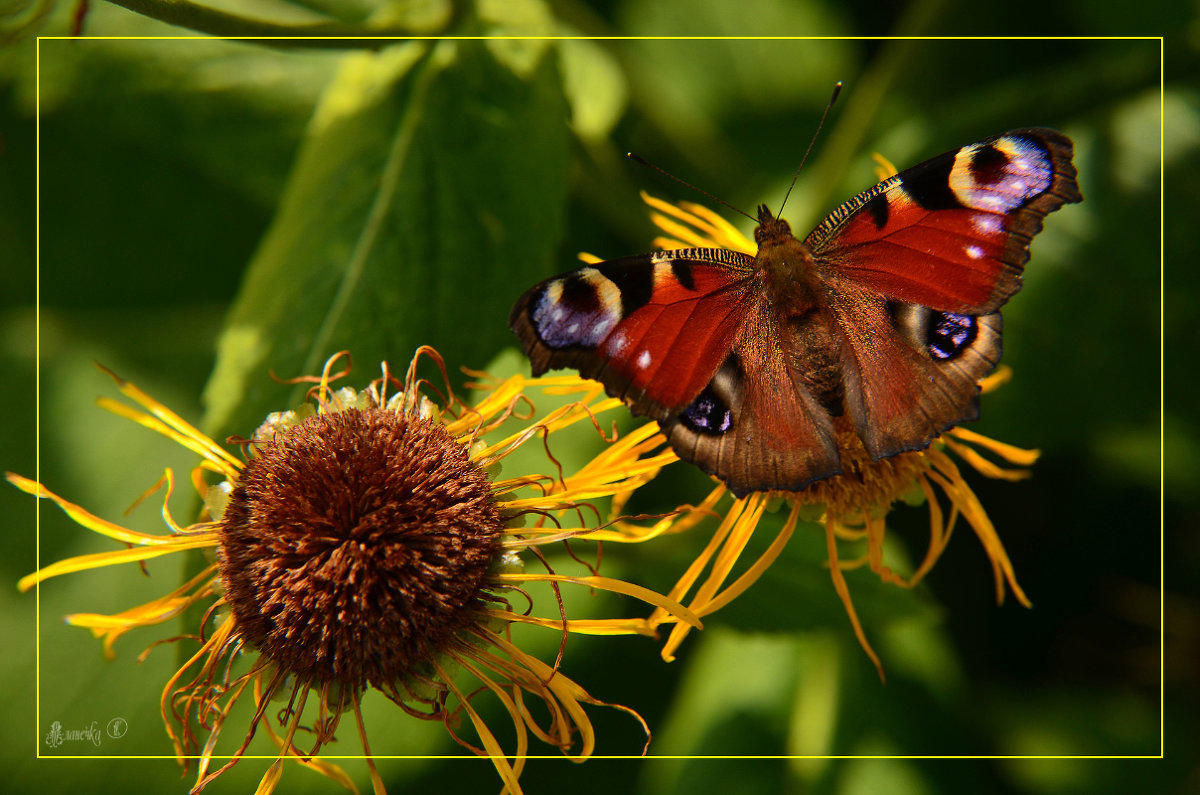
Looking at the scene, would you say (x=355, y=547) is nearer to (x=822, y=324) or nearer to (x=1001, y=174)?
(x=822, y=324)

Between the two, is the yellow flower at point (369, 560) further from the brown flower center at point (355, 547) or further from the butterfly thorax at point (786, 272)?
the butterfly thorax at point (786, 272)

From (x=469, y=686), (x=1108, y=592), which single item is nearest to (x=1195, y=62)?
(x=1108, y=592)

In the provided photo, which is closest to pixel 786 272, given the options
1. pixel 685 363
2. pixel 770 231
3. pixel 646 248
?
pixel 770 231

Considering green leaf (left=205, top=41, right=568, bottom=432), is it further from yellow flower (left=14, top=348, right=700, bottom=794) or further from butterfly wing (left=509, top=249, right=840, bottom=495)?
butterfly wing (left=509, top=249, right=840, bottom=495)

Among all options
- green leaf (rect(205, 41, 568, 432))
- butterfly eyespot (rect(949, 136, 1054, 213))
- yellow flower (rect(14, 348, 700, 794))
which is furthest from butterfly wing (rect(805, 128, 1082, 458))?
green leaf (rect(205, 41, 568, 432))

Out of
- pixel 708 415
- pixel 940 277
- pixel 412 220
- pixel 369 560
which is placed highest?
→ pixel 412 220

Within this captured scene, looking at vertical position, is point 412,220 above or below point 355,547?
above
